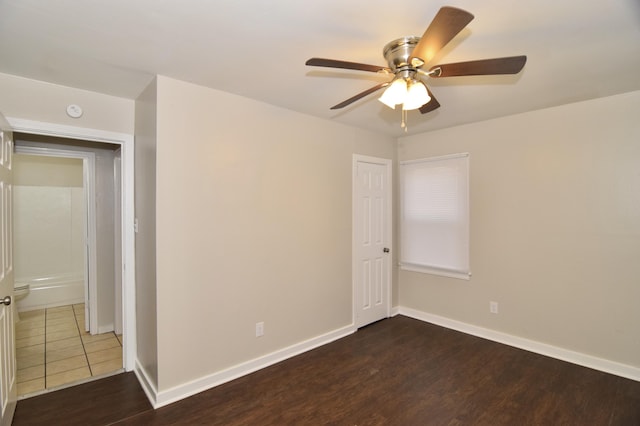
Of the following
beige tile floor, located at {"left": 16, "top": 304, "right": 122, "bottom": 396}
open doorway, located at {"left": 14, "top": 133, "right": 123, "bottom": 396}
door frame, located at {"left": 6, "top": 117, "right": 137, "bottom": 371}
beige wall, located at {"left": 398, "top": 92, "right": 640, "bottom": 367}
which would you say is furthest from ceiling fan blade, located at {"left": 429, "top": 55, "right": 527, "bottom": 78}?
beige tile floor, located at {"left": 16, "top": 304, "right": 122, "bottom": 396}

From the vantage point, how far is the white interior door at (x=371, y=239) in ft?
12.5

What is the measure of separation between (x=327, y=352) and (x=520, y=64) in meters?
2.89

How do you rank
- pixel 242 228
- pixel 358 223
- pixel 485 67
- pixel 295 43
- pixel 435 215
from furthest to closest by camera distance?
pixel 435 215 → pixel 358 223 → pixel 242 228 → pixel 295 43 → pixel 485 67

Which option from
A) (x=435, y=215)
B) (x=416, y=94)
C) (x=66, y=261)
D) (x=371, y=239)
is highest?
(x=416, y=94)

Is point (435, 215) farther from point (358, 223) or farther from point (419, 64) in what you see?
point (419, 64)

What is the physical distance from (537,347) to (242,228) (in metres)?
3.19

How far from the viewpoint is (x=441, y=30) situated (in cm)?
130

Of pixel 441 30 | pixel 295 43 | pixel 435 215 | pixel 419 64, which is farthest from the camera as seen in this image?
pixel 435 215

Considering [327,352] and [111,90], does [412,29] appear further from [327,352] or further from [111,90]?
[327,352]

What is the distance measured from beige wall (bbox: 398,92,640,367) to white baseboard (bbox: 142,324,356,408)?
6.05 feet

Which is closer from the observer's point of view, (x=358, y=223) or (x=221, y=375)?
(x=221, y=375)

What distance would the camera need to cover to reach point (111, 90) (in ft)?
8.54

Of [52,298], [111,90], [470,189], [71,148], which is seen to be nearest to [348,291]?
[470,189]

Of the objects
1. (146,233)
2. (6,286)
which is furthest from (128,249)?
(6,286)
